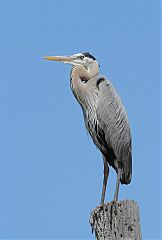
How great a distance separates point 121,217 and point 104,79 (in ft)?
7.70

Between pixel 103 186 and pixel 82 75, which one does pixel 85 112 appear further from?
pixel 103 186

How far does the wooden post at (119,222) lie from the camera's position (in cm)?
456

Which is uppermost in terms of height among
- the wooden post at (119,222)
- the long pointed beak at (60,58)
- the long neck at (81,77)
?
the long pointed beak at (60,58)

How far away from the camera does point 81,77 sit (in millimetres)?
6832

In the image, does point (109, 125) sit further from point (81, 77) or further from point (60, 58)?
point (60, 58)

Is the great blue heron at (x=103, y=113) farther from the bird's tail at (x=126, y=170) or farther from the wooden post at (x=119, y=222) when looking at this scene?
the wooden post at (x=119, y=222)

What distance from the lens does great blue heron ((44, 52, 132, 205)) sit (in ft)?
21.1

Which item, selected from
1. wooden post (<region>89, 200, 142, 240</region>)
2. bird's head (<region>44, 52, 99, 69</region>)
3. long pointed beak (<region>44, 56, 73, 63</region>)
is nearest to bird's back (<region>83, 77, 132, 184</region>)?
bird's head (<region>44, 52, 99, 69</region>)

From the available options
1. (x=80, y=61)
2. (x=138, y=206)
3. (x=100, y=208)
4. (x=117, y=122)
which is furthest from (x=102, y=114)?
(x=138, y=206)

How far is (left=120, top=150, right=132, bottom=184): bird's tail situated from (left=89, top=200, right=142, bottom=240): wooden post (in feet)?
4.70

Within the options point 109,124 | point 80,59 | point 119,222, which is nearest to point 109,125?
point 109,124

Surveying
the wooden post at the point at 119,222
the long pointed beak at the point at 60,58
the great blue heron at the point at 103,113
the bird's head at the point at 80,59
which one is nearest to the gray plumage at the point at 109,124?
the great blue heron at the point at 103,113

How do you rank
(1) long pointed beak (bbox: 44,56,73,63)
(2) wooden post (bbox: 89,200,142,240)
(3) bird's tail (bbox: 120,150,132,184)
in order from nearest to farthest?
(2) wooden post (bbox: 89,200,142,240), (3) bird's tail (bbox: 120,150,132,184), (1) long pointed beak (bbox: 44,56,73,63)

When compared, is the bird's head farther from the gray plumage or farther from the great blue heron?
the gray plumage
